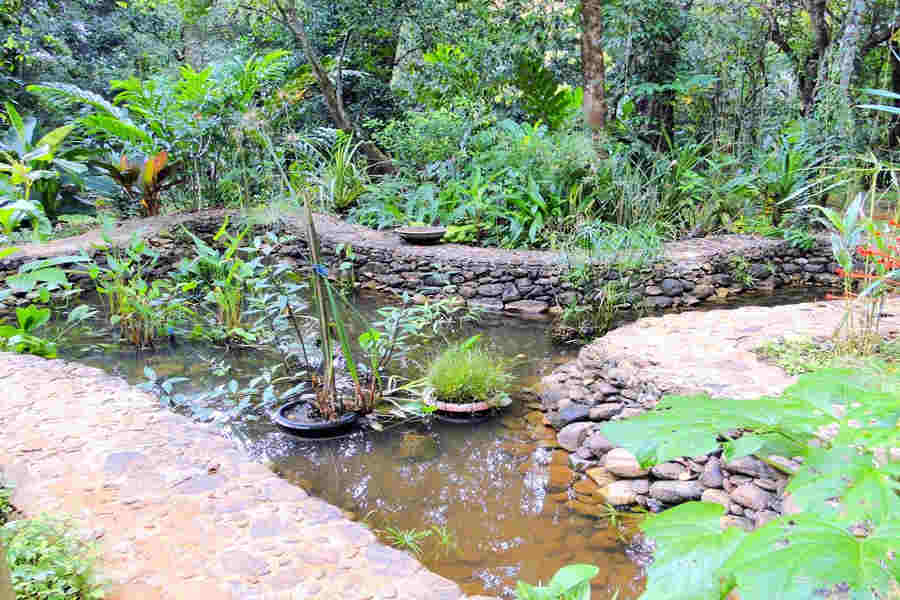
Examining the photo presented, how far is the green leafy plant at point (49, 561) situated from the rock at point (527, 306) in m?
4.31

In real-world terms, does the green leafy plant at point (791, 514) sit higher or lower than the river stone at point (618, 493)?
higher

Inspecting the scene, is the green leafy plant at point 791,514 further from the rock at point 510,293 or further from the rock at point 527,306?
the rock at point 510,293

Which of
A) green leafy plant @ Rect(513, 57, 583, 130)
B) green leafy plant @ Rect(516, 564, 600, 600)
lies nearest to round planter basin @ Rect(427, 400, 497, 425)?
green leafy plant @ Rect(516, 564, 600, 600)

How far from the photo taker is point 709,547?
82 cm

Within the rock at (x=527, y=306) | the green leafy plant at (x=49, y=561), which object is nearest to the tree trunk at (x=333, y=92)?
the rock at (x=527, y=306)

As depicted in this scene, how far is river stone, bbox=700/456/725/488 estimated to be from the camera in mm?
2498

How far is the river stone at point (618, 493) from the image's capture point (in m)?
2.62

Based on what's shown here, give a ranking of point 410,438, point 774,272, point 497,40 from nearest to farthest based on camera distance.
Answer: point 410,438 → point 774,272 → point 497,40

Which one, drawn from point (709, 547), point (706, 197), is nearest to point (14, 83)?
point (706, 197)

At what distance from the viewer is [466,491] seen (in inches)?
110

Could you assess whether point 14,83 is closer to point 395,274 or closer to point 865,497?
point 395,274

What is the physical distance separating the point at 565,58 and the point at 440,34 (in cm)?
183

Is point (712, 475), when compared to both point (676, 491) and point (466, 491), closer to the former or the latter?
point (676, 491)

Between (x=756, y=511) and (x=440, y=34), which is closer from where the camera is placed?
(x=756, y=511)
